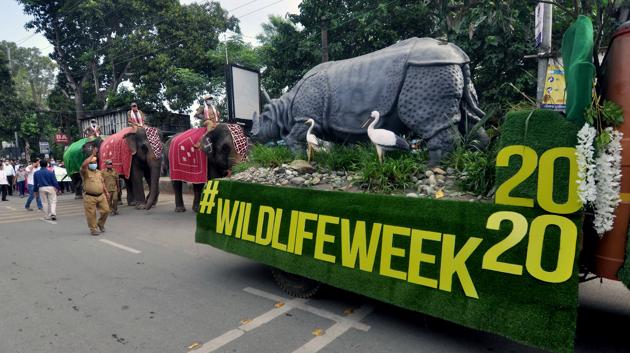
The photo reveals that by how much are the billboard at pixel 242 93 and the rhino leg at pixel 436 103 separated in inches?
241

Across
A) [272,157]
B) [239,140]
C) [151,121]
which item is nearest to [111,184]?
[239,140]

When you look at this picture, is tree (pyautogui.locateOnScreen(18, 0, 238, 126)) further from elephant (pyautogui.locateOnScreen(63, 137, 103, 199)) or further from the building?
elephant (pyautogui.locateOnScreen(63, 137, 103, 199))

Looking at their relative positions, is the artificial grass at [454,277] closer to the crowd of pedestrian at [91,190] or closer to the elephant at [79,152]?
the crowd of pedestrian at [91,190]

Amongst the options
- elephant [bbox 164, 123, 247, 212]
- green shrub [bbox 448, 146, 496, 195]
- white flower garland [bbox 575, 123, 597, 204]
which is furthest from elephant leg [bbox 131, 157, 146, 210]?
white flower garland [bbox 575, 123, 597, 204]

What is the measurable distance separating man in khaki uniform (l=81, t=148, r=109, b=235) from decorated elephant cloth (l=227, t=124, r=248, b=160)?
2.68 m

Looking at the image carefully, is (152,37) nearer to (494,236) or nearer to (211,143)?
(211,143)

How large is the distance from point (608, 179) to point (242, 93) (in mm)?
8810

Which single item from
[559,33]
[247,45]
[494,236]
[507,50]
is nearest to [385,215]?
[494,236]

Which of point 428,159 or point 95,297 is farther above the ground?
point 428,159

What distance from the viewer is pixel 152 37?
20531 millimetres

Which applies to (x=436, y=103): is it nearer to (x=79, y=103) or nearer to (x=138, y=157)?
(x=138, y=157)

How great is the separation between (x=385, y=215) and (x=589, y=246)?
135 cm

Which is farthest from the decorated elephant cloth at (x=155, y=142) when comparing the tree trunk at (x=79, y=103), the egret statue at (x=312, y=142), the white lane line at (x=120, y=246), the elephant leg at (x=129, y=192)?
the tree trunk at (x=79, y=103)

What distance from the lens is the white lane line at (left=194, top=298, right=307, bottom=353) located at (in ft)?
9.73
